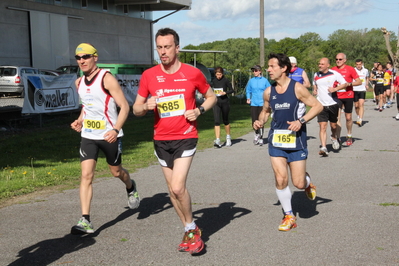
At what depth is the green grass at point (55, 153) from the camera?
9.06 m

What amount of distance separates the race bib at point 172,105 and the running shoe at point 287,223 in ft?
5.66

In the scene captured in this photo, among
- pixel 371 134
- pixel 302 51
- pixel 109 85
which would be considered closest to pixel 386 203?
pixel 109 85

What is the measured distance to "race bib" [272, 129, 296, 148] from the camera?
6.14 meters

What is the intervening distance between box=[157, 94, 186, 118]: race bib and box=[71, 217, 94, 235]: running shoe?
1.52 metres

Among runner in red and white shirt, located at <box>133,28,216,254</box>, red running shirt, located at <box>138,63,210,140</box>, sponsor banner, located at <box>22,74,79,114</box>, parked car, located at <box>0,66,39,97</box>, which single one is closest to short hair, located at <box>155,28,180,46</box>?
runner in red and white shirt, located at <box>133,28,216,254</box>

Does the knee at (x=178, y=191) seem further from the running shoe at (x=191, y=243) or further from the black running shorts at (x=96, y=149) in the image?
Answer: the black running shorts at (x=96, y=149)

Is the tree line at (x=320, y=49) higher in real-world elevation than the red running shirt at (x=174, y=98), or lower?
higher

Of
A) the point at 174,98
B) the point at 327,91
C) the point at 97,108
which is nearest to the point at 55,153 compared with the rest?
the point at 327,91

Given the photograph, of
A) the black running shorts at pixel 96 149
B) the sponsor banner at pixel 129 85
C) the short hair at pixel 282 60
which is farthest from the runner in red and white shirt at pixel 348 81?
the sponsor banner at pixel 129 85

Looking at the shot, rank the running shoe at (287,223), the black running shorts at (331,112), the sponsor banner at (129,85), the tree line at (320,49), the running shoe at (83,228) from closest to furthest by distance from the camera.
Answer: the running shoe at (83,228), the running shoe at (287,223), the black running shorts at (331,112), the sponsor banner at (129,85), the tree line at (320,49)

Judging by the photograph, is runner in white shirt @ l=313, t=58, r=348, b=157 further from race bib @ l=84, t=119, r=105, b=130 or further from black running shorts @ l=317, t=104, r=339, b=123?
race bib @ l=84, t=119, r=105, b=130

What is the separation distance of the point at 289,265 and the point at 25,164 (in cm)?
772

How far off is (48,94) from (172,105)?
1347 cm

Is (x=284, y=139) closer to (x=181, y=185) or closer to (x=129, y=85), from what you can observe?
(x=181, y=185)
